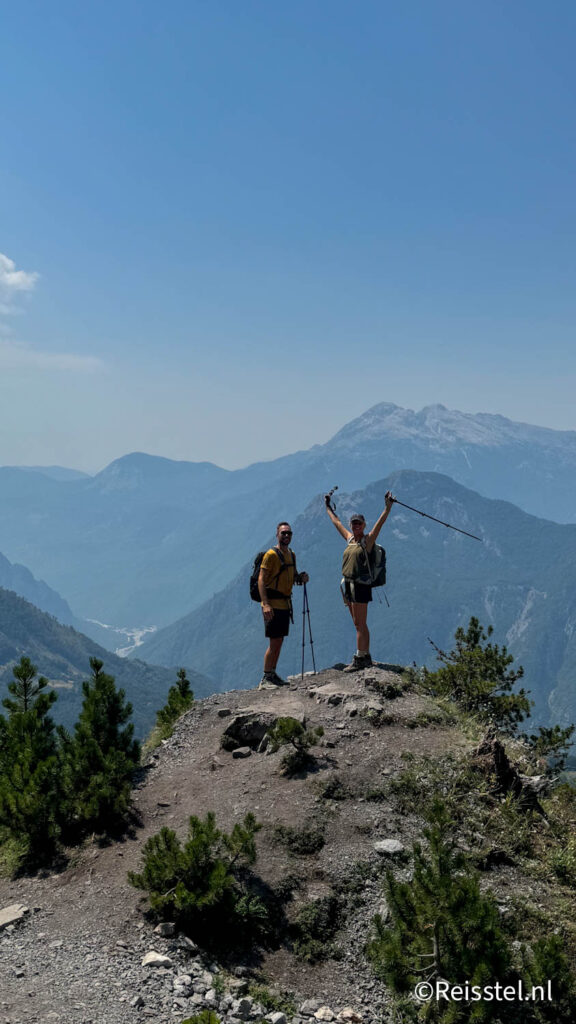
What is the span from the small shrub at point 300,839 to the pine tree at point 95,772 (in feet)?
9.42

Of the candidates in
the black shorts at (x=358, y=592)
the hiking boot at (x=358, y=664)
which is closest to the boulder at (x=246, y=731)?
the hiking boot at (x=358, y=664)

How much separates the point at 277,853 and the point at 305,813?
3.27ft

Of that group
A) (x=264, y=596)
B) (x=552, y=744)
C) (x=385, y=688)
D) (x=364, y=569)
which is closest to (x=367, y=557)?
(x=364, y=569)

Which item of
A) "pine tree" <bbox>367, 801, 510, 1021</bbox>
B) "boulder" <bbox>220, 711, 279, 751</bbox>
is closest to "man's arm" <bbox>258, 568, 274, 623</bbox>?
"boulder" <bbox>220, 711, 279, 751</bbox>

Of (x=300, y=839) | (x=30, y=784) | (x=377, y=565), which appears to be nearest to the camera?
(x=300, y=839)

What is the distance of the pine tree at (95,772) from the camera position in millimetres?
11047

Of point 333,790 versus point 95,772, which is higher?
point 95,772

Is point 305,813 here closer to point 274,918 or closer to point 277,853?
point 277,853

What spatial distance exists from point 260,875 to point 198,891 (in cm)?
141

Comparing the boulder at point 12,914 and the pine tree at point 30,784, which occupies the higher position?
the pine tree at point 30,784

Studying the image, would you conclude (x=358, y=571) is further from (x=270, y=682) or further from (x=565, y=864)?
(x=565, y=864)

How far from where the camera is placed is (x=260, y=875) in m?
9.77

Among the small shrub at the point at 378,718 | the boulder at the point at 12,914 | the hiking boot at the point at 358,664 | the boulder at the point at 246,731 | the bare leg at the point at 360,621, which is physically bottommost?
the boulder at the point at 12,914

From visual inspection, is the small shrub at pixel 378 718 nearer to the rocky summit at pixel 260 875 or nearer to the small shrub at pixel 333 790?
the rocky summit at pixel 260 875
